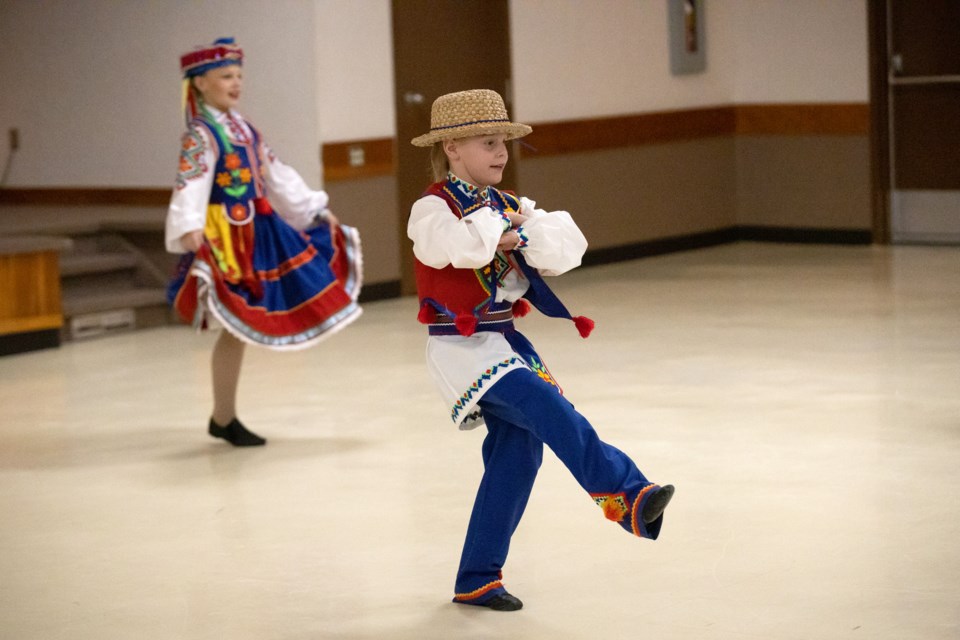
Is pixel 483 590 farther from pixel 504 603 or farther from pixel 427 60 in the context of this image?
pixel 427 60

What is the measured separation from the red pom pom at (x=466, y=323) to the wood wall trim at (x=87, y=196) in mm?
5772

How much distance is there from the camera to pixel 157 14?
343 inches

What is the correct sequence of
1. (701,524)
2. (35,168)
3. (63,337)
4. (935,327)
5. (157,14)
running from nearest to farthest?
(701,524) → (935,327) → (63,337) → (157,14) → (35,168)

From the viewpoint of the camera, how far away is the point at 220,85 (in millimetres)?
5254

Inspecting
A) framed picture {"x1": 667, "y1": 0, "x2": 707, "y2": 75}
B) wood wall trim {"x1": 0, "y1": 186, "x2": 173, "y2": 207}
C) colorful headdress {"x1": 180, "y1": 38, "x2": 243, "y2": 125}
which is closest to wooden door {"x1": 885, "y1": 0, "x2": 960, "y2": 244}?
framed picture {"x1": 667, "y1": 0, "x2": 707, "y2": 75}

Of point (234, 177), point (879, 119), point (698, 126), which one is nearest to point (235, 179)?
point (234, 177)

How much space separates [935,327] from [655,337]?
1.24m

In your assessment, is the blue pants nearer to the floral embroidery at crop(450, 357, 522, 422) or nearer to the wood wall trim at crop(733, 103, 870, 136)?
the floral embroidery at crop(450, 357, 522, 422)

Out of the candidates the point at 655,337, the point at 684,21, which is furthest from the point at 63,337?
the point at 684,21

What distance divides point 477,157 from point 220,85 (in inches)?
85.5

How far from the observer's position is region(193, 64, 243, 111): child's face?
5.25m

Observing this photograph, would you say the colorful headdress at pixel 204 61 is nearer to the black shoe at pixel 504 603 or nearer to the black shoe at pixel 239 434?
the black shoe at pixel 239 434

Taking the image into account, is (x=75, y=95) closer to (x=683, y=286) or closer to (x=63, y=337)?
(x=63, y=337)

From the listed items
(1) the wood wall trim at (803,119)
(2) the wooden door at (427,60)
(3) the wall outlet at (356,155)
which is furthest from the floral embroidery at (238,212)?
(1) the wood wall trim at (803,119)
